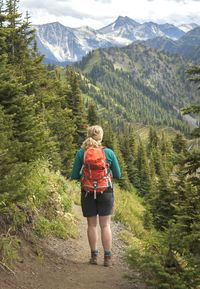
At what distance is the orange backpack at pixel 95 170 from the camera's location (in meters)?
8.36

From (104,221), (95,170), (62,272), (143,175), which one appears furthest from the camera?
(143,175)

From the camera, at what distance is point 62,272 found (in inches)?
320

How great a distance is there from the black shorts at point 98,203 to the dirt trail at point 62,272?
1131mm

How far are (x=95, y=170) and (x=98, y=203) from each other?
0.71 metres

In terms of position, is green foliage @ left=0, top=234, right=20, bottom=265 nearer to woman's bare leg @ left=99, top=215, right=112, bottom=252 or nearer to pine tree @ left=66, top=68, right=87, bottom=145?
woman's bare leg @ left=99, top=215, right=112, bottom=252

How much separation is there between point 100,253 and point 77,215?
3508 mm

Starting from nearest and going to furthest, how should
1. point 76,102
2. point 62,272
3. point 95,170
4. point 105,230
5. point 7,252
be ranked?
point 7,252
point 62,272
point 95,170
point 105,230
point 76,102

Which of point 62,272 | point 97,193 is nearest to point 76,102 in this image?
point 97,193

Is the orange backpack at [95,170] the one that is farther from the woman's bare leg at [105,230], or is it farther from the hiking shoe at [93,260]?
the hiking shoe at [93,260]

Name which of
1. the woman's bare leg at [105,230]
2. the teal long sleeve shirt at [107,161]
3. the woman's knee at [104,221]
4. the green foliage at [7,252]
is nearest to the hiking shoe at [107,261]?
the woman's bare leg at [105,230]

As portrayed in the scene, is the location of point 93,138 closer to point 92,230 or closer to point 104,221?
point 104,221

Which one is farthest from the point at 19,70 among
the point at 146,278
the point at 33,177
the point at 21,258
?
the point at 146,278

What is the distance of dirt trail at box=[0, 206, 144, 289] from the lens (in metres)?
7.24

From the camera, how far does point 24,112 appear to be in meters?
9.84
